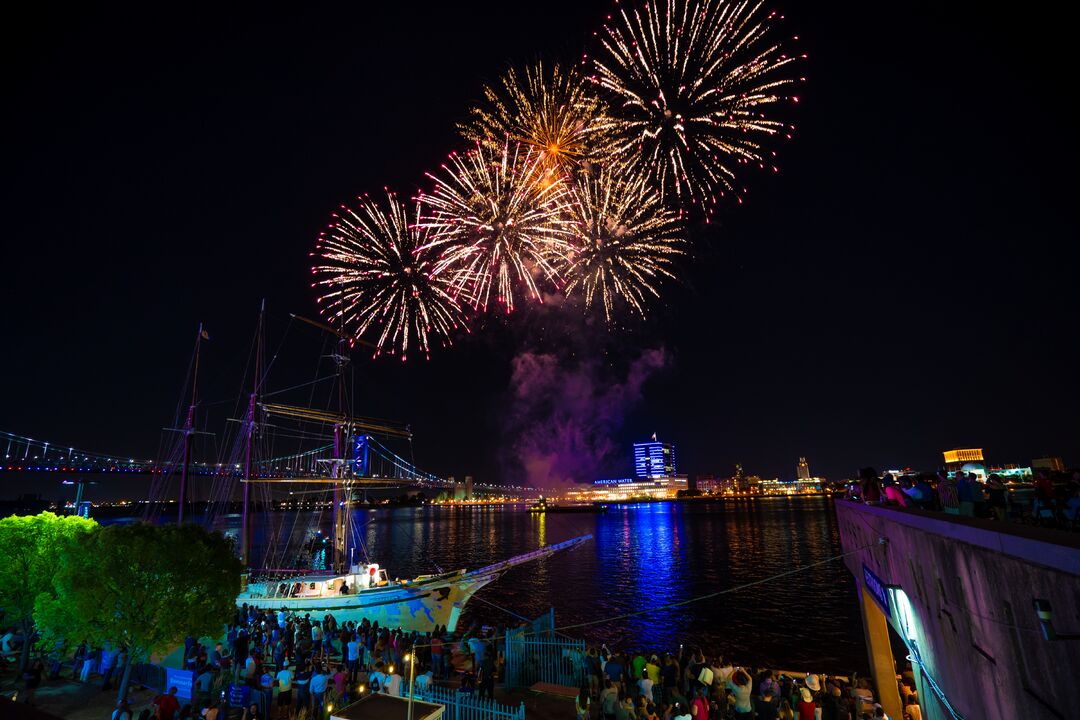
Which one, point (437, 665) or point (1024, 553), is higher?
point (1024, 553)

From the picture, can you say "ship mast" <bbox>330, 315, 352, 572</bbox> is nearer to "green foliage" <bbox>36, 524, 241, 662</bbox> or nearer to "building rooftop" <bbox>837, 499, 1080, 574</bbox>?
"green foliage" <bbox>36, 524, 241, 662</bbox>

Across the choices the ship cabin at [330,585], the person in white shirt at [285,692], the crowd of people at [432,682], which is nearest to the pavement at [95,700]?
the crowd of people at [432,682]

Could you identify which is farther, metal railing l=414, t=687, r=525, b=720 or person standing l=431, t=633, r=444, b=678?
person standing l=431, t=633, r=444, b=678

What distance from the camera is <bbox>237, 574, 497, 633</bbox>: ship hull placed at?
25.4m

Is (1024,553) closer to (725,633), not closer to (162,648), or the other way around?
(162,648)

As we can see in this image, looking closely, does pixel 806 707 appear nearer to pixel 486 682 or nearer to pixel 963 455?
pixel 486 682

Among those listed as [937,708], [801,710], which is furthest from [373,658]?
[937,708]

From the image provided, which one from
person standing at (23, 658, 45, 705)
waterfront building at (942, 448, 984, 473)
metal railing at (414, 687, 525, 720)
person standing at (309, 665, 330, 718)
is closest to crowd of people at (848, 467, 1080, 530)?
metal railing at (414, 687, 525, 720)

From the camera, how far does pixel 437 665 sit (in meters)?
15.5

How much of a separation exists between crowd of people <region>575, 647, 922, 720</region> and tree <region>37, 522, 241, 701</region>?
11084 mm

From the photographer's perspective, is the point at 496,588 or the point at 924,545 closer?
the point at 924,545

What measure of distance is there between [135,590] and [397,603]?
1359 centimetres

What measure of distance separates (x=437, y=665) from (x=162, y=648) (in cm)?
749

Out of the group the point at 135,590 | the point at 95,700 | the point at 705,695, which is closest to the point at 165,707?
the point at 135,590
